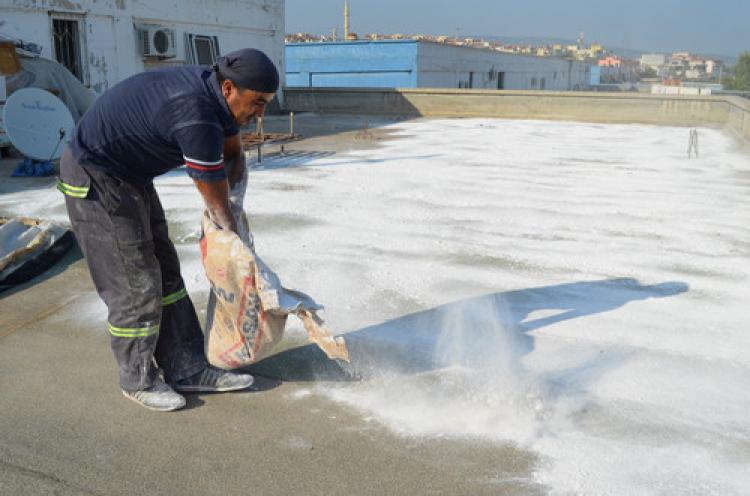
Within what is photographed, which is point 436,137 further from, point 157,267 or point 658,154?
point 157,267

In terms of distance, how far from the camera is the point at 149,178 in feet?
10.8

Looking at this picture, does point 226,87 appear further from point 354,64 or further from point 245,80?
point 354,64

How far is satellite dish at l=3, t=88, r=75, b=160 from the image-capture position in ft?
32.4

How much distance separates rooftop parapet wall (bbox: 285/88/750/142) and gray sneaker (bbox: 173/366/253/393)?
16.5 metres

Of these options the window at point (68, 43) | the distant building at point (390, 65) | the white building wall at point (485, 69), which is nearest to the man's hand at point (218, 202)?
the window at point (68, 43)

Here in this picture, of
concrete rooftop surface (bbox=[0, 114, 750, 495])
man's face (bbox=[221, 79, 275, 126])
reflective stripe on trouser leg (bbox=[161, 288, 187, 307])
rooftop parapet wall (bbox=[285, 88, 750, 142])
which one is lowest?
concrete rooftop surface (bbox=[0, 114, 750, 495])

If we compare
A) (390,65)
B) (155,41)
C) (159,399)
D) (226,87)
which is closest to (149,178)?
(226,87)

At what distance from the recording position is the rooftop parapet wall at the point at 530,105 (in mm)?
19188


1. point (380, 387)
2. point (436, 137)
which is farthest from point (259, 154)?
point (380, 387)

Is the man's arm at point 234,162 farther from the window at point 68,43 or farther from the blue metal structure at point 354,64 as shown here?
the blue metal structure at point 354,64

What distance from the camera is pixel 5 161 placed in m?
11.7

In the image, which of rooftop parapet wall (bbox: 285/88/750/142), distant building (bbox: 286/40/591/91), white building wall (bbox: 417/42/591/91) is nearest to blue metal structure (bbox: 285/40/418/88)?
distant building (bbox: 286/40/591/91)

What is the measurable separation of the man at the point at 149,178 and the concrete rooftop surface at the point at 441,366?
0.39 m

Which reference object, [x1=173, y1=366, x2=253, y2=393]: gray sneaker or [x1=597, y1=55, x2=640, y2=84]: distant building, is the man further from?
[x1=597, y1=55, x2=640, y2=84]: distant building
